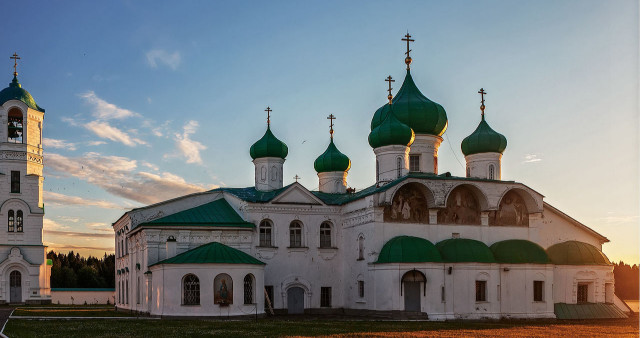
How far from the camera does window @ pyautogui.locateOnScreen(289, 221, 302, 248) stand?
36531 mm

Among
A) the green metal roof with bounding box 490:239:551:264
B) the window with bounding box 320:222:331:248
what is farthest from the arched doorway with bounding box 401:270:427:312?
the window with bounding box 320:222:331:248

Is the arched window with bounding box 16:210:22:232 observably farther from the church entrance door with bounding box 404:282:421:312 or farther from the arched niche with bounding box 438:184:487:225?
the arched niche with bounding box 438:184:487:225

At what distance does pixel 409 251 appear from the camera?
3184 cm

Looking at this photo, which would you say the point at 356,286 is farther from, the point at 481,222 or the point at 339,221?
the point at 481,222

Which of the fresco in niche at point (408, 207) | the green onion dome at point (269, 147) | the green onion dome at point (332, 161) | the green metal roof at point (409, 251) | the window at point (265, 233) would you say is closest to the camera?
the green metal roof at point (409, 251)

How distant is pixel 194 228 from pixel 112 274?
3955 cm

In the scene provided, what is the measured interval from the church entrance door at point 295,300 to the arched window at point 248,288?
4.00 m

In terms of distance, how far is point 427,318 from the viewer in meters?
31.5

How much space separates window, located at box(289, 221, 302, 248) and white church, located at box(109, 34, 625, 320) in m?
0.05

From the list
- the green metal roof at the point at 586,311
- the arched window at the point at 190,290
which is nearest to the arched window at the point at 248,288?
the arched window at the point at 190,290

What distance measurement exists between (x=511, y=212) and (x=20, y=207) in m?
31.6

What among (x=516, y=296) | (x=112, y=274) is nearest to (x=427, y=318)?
(x=516, y=296)

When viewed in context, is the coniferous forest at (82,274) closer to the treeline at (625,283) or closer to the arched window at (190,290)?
the arched window at (190,290)

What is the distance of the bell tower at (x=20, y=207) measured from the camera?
47.0 metres
